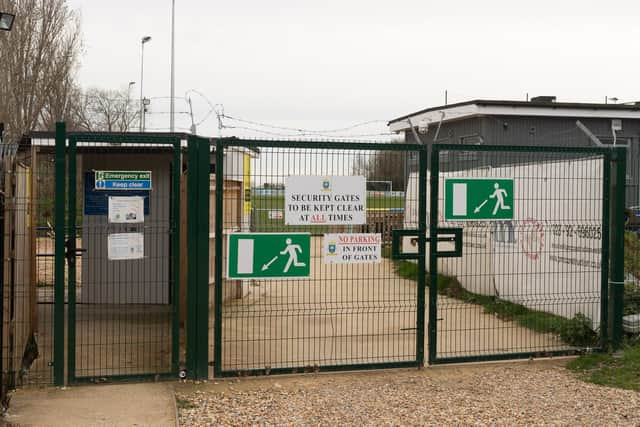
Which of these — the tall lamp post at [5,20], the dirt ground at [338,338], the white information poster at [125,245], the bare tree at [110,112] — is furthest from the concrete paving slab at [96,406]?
the bare tree at [110,112]

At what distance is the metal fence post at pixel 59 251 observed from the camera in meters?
7.11

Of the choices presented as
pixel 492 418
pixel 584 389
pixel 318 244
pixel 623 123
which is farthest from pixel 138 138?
pixel 623 123

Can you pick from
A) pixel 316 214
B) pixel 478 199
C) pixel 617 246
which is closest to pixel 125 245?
pixel 316 214

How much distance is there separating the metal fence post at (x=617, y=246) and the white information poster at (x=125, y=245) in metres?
5.13

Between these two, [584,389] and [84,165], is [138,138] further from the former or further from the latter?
[84,165]

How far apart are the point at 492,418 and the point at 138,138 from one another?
12.8 ft

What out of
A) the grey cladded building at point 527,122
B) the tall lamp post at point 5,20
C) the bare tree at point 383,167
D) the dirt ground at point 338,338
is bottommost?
the dirt ground at point 338,338

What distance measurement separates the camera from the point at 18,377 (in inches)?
287

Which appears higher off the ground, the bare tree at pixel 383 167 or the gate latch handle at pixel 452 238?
the bare tree at pixel 383 167

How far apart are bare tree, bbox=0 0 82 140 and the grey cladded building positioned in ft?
40.2

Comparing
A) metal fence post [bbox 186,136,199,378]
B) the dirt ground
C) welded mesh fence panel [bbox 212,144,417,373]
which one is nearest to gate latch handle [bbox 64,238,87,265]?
metal fence post [bbox 186,136,199,378]

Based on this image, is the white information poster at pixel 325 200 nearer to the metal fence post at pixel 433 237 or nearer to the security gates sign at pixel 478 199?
the metal fence post at pixel 433 237

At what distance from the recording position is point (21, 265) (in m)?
8.17

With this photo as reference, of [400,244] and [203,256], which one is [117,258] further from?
[400,244]
